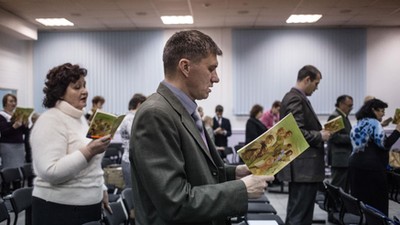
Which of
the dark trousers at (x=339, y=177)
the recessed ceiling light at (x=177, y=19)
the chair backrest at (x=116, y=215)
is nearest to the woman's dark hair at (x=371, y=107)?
the dark trousers at (x=339, y=177)

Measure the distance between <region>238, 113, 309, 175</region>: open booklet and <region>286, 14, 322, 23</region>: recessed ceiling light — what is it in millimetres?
8206

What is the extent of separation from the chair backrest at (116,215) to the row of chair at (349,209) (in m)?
1.85

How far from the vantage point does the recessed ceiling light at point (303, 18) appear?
9.29 m

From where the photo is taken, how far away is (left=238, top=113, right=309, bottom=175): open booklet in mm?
1530

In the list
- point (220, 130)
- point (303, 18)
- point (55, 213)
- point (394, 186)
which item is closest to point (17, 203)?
point (55, 213)

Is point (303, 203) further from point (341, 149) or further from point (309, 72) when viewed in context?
point (341, 149)

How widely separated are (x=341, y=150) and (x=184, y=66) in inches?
184

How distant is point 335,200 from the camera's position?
4230 mm

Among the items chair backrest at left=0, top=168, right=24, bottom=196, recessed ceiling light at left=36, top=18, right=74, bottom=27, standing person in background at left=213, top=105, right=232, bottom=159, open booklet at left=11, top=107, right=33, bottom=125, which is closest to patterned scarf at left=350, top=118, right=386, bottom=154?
chair backrest at left=0, top=168, right=24, bottom=196

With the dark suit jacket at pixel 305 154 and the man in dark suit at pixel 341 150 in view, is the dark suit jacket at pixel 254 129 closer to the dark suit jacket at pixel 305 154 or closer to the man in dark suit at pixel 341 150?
the man in dark suit at pixel 341 150

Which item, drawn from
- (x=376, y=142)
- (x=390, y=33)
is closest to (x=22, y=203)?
(x=376, y=142)

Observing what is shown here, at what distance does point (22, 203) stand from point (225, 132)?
6442 millimetres

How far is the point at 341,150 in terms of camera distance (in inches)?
218

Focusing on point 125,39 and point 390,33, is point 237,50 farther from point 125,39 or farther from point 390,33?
point 390,33
